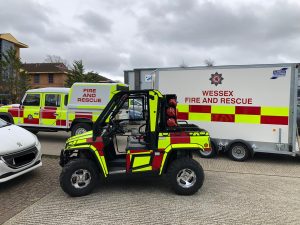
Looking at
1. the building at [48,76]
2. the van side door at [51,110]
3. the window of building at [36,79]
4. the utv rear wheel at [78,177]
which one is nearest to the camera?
the utv rear wheel at [78,177]

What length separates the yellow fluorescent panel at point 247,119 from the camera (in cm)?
707

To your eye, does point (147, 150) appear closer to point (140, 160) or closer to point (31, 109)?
point (140, 160)

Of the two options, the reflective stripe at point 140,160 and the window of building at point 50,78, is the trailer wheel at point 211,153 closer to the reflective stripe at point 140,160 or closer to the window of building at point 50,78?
the reflective stripe at point 140,160

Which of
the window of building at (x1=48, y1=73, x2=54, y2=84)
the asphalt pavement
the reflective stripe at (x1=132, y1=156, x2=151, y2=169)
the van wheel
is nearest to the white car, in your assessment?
→ the asphalt pavement

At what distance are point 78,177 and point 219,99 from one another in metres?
4.18

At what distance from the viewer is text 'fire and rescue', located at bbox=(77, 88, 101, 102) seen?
9422mm

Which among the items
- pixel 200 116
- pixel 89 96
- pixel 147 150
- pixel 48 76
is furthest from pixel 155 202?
pixel 48 76

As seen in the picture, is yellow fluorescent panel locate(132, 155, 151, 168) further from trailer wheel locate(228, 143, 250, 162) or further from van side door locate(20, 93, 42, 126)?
van side door locate(20, 93, 42, 126)

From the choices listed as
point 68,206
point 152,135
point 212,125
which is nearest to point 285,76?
point 212,125

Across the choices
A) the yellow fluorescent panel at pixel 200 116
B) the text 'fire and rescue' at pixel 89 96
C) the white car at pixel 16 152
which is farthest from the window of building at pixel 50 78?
the white car at pixel 16 152

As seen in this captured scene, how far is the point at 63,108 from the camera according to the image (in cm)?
967

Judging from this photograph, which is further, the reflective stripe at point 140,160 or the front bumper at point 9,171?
the reflective stripe at point 140,160

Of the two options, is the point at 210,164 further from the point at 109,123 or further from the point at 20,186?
the point at 20,186

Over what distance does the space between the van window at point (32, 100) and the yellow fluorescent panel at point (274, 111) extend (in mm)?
7131
